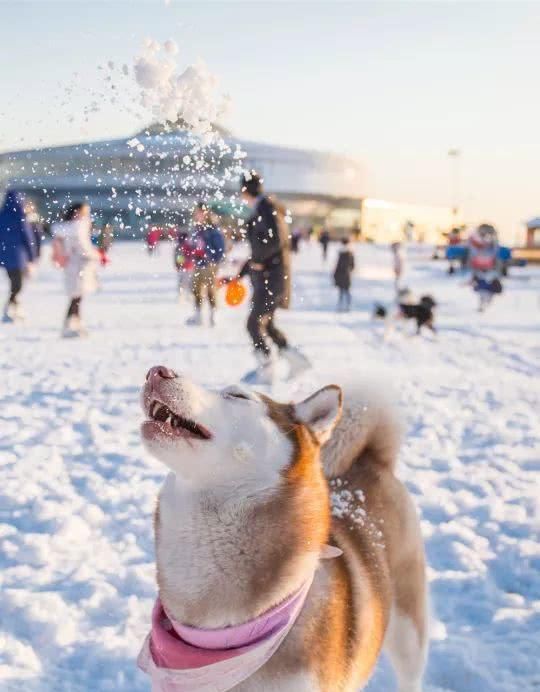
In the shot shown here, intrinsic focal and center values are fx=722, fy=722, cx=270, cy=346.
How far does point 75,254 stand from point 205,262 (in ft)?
6.84

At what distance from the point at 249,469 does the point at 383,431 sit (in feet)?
3.17

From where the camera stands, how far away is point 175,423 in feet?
6.23

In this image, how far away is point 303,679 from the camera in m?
1.96

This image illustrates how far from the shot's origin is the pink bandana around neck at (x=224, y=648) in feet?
6.31

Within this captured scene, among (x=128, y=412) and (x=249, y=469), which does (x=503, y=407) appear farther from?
(x=249, y=469)

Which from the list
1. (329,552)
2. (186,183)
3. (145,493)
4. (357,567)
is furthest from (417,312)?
(329,552)

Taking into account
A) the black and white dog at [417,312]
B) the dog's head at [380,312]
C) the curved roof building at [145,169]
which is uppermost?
the curved roof building at [145,169]

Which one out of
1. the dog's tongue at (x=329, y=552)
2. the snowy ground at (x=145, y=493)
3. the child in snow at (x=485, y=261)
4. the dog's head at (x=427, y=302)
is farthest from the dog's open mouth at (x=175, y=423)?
the child in snow at (x=485, y=261)

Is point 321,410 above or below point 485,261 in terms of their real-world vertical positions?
above

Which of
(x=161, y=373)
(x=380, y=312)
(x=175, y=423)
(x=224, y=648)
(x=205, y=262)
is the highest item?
(x=161, y=373)

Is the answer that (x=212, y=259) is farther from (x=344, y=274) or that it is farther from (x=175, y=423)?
(x=175, y=423)

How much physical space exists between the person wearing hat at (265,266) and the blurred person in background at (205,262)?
1.33 metres

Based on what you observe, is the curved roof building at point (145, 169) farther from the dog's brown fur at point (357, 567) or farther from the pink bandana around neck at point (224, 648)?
the pink bandana around neck at point (224, 648)

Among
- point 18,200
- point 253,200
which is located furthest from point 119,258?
point 253,200
